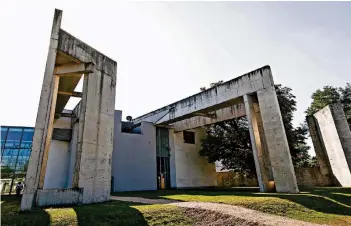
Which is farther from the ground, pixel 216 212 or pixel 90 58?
pixel 90 58

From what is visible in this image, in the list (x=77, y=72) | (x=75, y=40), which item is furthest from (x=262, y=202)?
(x=75, y=40)

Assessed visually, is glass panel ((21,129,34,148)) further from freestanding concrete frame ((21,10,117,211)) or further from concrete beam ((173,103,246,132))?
concrete beam ((173,103,246,132))

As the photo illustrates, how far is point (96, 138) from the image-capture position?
34.1ft

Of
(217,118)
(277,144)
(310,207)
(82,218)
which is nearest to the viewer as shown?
(82,218)

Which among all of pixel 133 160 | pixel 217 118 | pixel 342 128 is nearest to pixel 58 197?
pixel 133 160

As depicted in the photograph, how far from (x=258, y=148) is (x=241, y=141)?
6.20 meters

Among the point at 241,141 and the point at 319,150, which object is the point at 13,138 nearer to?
the point at 241,141

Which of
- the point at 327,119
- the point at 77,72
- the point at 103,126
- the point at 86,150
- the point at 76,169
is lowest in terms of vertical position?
the point at 76,169

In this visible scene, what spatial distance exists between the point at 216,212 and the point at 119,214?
3.07 meters

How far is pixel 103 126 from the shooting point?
35.7 feet

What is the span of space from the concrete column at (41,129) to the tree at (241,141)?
15.5 meters

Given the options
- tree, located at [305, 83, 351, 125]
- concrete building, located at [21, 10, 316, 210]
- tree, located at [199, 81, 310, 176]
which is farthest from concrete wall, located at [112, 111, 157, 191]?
tree, located at [305, 83, 351, 125]

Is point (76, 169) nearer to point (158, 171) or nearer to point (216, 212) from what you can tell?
point (216, 212)

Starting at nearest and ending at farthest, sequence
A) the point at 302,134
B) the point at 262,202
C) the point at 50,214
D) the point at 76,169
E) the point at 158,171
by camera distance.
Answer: the point at 50,214, the point at 262,202, the point at 76,169, the point at 302,134, the point at 158,171
